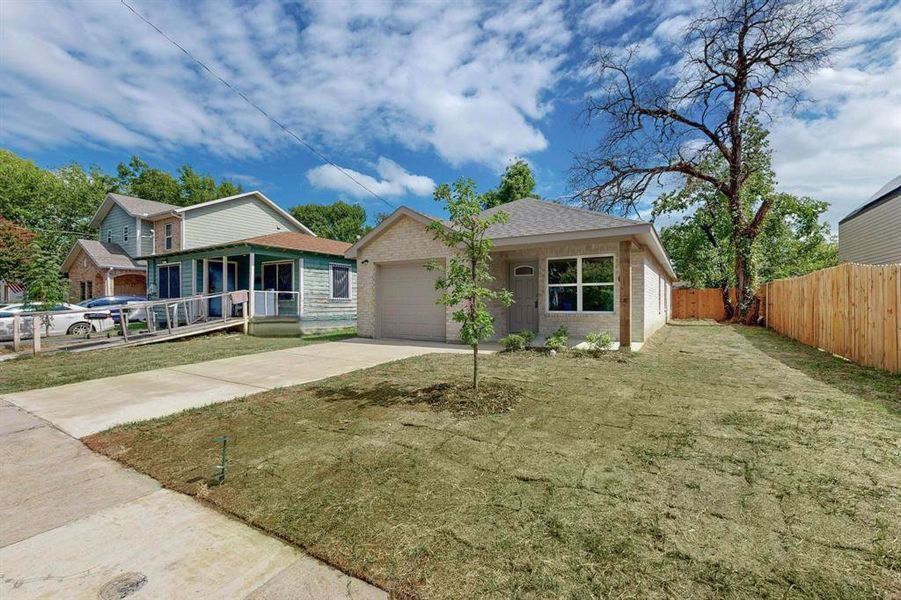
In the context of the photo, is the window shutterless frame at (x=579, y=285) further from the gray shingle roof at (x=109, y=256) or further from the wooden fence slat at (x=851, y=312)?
the gray shingle roof at (x=109, y=256)

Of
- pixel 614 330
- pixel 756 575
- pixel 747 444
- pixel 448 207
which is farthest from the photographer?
pixel 614 330

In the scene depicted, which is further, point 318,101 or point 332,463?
point 318,101

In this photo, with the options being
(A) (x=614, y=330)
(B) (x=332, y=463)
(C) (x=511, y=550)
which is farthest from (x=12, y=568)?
(A) (x=614, y=330)

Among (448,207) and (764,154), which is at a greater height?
(764,154)

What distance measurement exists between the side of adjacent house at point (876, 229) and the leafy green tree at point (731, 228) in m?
2.60

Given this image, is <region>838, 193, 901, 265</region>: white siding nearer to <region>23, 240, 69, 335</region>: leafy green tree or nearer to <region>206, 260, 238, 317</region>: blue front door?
<region>206, 260, 238, 317</region>: blue front door

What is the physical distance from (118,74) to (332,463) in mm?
13001

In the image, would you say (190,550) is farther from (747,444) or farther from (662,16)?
(662,16)

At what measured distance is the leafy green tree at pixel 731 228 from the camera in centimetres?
1897

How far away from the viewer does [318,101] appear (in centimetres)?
1202

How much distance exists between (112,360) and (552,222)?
36.5ft

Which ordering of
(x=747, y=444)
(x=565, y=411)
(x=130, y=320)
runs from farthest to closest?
1. (x=130, y=320)
2. (x=565, y=411)
3. (x=747, y=444)

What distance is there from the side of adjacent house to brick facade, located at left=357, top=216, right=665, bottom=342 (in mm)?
9887

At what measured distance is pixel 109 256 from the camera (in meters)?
21.1
